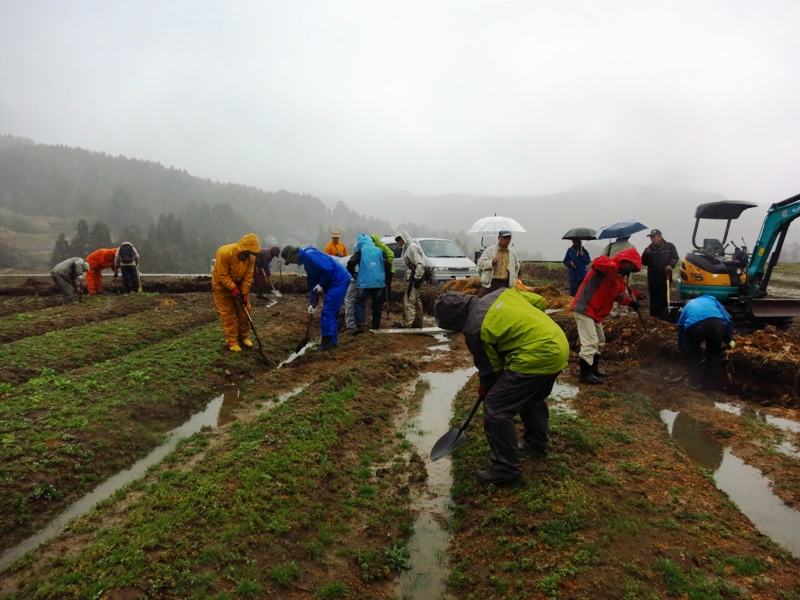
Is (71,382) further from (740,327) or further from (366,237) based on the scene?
(740,327)

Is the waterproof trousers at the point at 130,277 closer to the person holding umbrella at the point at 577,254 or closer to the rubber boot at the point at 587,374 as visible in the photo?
the person holding umbrella at the point at 577,254

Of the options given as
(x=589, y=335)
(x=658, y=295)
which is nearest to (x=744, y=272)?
(x=658, y=295)

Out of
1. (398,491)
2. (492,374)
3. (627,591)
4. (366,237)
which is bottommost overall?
(398,491)

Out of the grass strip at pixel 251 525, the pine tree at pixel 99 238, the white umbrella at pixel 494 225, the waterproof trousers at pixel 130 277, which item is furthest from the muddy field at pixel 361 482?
the pine tree at pixel 99 238

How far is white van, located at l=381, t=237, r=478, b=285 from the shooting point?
14.9m

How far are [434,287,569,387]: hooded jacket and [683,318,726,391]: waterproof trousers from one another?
3.79 m

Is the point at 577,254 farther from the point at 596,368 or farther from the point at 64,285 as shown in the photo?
the point at 64,285

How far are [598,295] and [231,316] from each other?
6.31 m

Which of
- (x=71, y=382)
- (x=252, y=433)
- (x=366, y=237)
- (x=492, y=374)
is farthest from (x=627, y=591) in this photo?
(x=366, y=237)

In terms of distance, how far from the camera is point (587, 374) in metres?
7.18

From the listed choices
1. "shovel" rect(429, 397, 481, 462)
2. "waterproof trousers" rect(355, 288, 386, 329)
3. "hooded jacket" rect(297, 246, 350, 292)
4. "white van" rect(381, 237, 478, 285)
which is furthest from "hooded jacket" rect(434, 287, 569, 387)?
"white van" rect(381, 237, 478, 285)

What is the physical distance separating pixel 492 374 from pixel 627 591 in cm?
187

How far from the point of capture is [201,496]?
402cm

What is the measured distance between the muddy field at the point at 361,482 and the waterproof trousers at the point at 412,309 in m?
2.89
